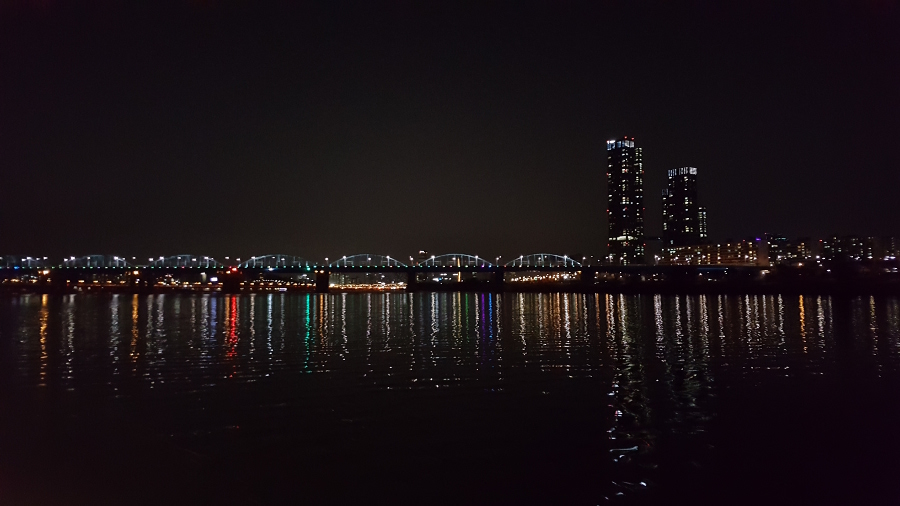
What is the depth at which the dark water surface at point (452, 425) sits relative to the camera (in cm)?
944

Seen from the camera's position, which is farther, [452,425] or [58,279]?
[58,279]

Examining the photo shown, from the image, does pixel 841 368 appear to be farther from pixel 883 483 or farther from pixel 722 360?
pixel 883 483

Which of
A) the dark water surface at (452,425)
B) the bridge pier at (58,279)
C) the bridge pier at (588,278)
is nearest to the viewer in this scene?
the dark water surface at (452,425)

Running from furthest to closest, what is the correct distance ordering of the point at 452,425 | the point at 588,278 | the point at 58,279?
1. the point at 588,278
2. the point at 58,279
3. the point at 452,425

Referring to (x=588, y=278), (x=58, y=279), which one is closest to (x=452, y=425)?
(x=588, y=278)

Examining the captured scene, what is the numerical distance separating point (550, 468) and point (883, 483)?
16.3 feet

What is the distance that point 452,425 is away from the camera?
42.7 feet

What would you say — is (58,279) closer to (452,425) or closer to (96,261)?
(96,261)

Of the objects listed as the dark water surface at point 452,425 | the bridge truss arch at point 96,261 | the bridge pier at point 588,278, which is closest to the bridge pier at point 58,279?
the bridge truss arch at point 96,261

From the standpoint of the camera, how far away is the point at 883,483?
31.4 feet

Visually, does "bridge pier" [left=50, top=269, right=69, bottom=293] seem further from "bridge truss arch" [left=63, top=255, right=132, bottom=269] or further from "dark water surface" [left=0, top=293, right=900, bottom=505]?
"dark water surface" [left=0, top=293, right=900, bottom=505]

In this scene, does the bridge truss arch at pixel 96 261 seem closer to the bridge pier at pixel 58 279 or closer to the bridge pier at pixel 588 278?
the bridge pier at pixel 58 279

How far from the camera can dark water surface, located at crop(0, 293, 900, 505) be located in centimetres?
944

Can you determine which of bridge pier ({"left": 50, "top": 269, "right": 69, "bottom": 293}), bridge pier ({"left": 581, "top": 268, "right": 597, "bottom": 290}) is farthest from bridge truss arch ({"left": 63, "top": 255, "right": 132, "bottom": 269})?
bridge pier ({"left": 581, "top": 268, "right": 597, "bottom": 290})
